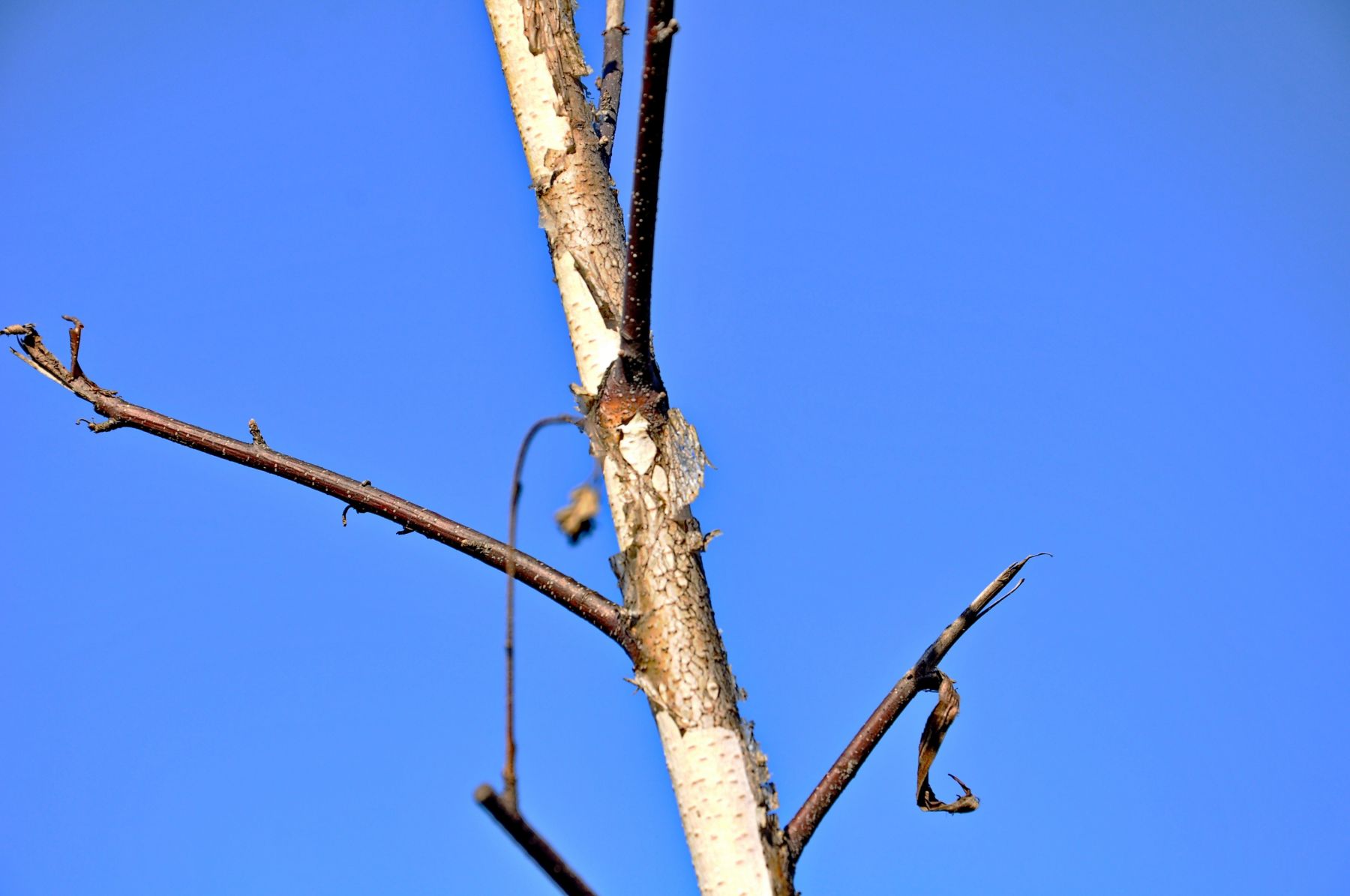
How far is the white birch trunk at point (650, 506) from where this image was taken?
157 cm

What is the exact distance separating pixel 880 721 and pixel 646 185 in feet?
3.25

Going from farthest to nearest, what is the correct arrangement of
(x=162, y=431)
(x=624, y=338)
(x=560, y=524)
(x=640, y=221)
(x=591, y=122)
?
1. (x=591, y=122)
2. (x=162, y=431)
3. (x=624, y=338)
4. (x=640, y=221)
5. (x=560, y=524)

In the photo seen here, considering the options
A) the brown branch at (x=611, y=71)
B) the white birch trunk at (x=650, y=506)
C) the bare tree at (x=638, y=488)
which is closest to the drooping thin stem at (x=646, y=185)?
the bare tree at (x=638, y=488)

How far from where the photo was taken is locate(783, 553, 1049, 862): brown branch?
160 centimetres

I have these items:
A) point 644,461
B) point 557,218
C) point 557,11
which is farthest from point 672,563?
point 557,11

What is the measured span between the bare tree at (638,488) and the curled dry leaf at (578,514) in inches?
4.6

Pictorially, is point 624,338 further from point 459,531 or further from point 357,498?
point 357,498

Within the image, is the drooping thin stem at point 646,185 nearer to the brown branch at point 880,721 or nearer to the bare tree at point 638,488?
the bare tree at point 638,488

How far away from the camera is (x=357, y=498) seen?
1910 millimetres

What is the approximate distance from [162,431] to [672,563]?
1.10 meters

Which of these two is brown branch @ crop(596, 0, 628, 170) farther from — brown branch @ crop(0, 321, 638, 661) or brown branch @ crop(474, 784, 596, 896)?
brown branch @ crop(474, 784, 596, 896)

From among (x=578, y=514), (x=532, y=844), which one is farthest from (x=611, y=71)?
(x=532, y=844)

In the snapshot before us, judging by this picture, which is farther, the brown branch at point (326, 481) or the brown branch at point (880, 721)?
the brown branch at point (326, 481)

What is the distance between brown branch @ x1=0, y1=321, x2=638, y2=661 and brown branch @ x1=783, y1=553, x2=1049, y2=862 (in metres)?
0.46
